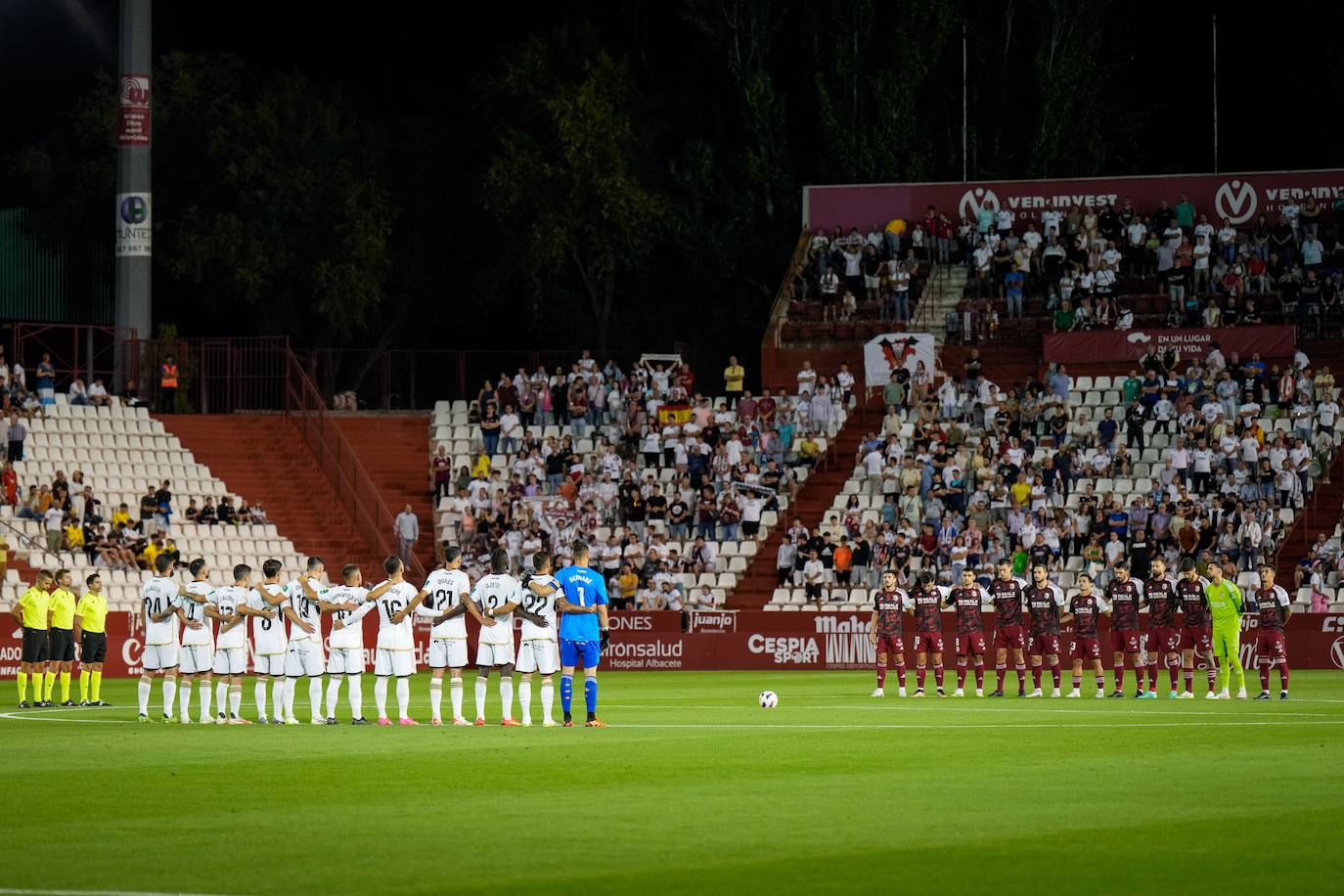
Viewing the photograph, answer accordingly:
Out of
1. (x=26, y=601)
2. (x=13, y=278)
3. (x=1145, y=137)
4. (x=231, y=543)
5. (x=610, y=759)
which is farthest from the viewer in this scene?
(x=1145, y=137)

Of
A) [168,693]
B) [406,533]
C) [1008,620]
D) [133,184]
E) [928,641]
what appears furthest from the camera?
[133,184]

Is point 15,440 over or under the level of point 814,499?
over

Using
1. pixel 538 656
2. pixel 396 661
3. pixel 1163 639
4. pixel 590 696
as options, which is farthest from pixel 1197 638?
pixel 396 661

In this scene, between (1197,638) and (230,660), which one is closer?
(230,660)

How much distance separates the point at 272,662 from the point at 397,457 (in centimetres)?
2777

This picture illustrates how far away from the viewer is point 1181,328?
49812 millimetres

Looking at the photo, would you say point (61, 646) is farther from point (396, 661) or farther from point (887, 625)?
point (887, 625)

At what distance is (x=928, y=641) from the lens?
32969 millimetres

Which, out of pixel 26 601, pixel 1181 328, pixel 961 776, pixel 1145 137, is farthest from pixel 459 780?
pixel 1145 137

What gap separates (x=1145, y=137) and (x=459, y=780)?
52632 mm

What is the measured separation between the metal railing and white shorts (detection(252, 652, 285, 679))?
70.1 ft

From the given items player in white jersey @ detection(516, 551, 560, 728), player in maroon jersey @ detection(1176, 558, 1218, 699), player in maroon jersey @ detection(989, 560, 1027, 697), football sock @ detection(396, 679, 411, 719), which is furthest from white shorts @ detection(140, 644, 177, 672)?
player in maroon jersey @ detection(1176, 558, 1218, 699)

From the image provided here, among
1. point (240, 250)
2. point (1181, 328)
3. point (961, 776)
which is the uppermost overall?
point (240, 250)

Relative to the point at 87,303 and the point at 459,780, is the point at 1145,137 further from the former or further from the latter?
the point at 459,780
